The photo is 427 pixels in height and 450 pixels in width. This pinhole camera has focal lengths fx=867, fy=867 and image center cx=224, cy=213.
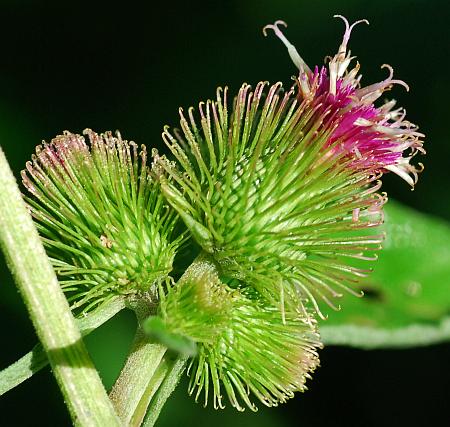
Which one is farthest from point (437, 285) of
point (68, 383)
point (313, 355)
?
point (68, 383)

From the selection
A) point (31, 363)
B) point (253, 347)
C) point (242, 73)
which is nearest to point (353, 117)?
point (253, 347)

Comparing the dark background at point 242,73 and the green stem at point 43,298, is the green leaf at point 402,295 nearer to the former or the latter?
the dark background at point 242,73

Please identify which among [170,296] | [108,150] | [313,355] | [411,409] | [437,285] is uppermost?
[108,150]

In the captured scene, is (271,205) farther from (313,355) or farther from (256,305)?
(313,355)

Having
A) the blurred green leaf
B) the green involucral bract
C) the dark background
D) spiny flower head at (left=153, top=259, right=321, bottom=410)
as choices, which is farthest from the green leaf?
the blurred green leaf

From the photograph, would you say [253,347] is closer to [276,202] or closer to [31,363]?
[276,202]

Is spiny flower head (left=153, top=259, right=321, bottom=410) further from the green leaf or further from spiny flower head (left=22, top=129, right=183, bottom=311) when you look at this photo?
the green leaf
